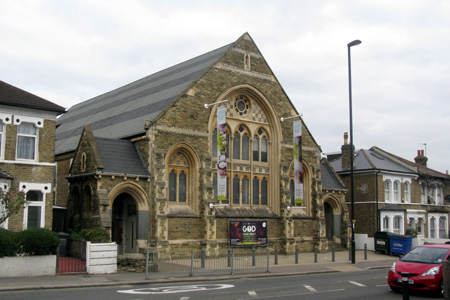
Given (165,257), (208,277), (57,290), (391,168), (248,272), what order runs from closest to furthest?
(57,290), (208,277), (248,272), (165,257), (391,168)

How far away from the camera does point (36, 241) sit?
1917 cm

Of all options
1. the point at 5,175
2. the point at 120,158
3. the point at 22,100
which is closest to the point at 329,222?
the point at 120,158

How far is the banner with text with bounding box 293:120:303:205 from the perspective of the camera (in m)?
33.0

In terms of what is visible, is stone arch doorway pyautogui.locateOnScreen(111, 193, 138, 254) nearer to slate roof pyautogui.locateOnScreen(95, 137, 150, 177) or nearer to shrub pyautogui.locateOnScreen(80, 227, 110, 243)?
slate roof pyautogui.locateOnScreen(95, 137, 150, 177)

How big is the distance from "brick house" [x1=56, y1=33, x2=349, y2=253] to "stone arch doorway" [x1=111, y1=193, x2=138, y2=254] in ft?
0.19

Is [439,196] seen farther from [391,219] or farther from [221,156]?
[221,156]

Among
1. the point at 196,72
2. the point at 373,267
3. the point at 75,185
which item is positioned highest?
the point at 196,72

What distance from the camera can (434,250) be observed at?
1703 cm

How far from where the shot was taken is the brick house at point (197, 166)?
27047mm

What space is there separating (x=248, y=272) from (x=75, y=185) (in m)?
11.7

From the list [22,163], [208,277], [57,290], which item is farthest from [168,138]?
[57,290]

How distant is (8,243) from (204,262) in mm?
8780

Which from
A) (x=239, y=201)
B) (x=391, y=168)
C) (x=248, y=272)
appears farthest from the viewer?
(x=391, y=168)

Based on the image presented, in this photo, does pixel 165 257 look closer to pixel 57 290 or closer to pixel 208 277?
pixel 208 277
